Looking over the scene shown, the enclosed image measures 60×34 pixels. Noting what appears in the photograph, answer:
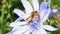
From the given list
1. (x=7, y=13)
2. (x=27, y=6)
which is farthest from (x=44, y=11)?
(x=7, y=13)

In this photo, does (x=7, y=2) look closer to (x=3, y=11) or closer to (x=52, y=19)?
(x=3, y=11)

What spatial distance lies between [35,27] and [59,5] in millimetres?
193

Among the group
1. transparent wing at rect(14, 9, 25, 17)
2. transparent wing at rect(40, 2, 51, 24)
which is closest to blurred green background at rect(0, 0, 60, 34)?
transparent wing at rect(14, 9, 25, 17)

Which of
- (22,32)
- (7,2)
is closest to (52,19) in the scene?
(22,32)

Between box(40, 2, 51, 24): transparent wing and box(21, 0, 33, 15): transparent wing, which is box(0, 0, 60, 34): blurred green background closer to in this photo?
box(21, 0, 33, 15): transparent wing

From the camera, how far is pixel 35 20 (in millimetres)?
1058

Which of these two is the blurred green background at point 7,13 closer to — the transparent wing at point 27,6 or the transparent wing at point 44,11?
the transparent wing at point 27,6

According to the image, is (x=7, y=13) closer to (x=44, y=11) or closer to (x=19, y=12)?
(x=19, y=12)

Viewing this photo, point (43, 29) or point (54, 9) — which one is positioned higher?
point (54, 9)

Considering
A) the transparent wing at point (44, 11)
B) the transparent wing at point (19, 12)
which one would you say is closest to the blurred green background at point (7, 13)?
the transparent wing at point (19, 12)

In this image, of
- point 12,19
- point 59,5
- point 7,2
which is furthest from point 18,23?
point 59,5

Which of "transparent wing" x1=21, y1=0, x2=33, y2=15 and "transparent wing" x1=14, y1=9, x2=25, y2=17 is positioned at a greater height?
"transparent wing" x1=21, y1=0, x2=33, y2=15

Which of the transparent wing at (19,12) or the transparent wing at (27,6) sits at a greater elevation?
the transparent wing at (27,6)

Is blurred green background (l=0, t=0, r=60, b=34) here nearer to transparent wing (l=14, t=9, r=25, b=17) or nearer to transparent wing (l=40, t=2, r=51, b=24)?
transparent wing (l=14, t=9, r=25, b=17)
